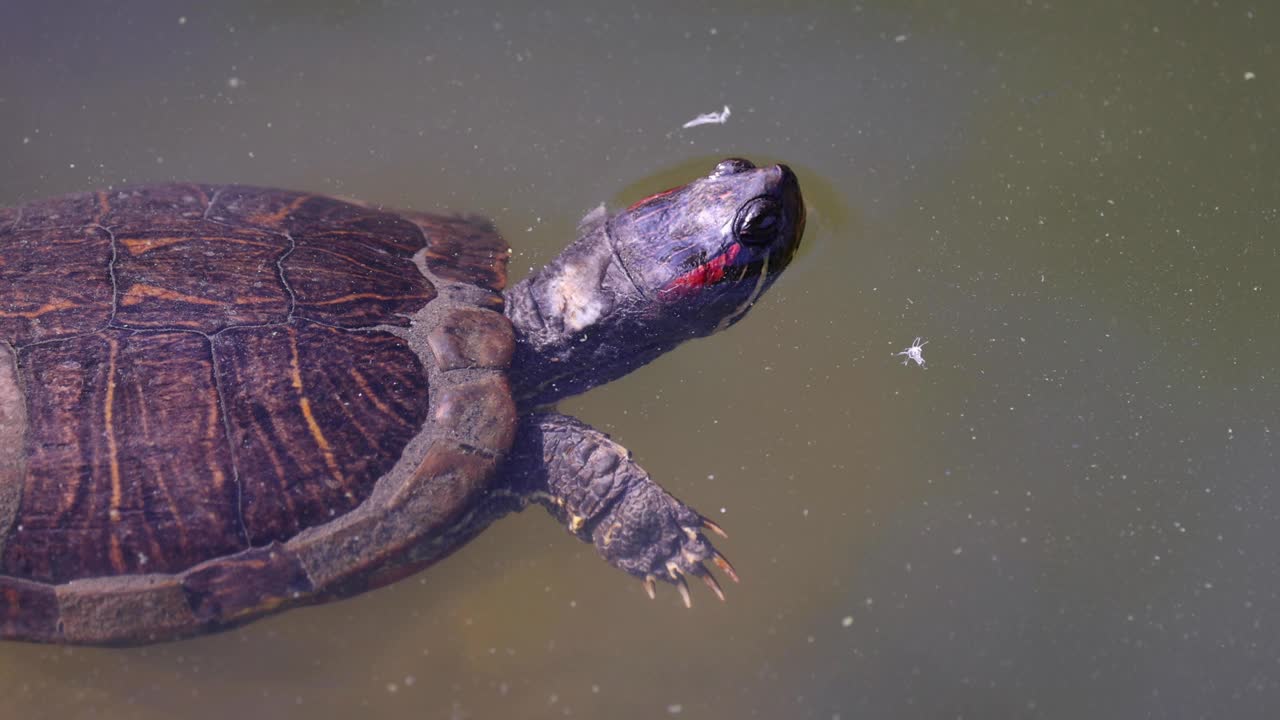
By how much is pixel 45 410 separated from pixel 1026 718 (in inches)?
165

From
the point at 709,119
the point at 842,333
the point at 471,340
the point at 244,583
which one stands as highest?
the point at 709,119

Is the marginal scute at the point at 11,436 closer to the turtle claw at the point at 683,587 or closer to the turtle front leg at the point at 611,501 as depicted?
the turtle front leg at the point at 611,501

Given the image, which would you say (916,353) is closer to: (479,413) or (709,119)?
(709,119)

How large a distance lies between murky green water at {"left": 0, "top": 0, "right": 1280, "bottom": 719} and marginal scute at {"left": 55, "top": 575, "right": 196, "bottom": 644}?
0.90 m

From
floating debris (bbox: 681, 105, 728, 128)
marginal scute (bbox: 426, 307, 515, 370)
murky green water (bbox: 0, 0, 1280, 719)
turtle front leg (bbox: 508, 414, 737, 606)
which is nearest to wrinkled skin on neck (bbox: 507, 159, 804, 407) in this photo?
marginal scute (bbox: 426, 307, 515, 370)

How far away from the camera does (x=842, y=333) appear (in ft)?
13.8

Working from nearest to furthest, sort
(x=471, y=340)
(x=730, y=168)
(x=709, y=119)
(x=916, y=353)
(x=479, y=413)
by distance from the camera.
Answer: (x=479, y=413) → (x=471, y=340) → (x=730, y=168) → (x=916, y=353) → (x=709, y=119)

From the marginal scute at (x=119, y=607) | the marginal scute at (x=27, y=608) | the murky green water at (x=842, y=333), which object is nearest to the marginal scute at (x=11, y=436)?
the marginal scute at (x=27, y=608)

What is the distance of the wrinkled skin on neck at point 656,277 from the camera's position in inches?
131

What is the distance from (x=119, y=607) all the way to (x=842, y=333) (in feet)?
11.2

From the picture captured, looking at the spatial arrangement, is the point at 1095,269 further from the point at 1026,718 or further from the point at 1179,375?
the point at 1026,718

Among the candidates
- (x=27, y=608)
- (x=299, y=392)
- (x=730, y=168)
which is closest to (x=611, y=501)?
(x=299, y=392)

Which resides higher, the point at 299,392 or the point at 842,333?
the point at 299,392

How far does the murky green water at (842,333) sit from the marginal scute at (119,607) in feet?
2.96
